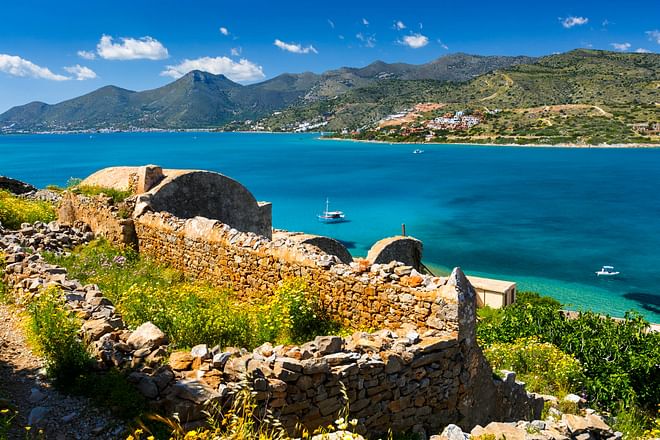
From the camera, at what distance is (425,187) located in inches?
3563

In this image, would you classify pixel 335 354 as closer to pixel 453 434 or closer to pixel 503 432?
pixel 453 434

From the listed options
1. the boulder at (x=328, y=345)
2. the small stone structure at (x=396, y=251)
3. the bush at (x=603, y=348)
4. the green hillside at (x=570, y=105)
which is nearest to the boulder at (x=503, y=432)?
the boulder at (x=328, y=345)

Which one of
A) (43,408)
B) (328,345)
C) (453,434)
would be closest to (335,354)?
(328,345)

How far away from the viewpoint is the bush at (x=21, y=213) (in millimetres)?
13572

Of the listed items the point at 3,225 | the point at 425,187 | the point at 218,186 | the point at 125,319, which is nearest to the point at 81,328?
the point at 125,319

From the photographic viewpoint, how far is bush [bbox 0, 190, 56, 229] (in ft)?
44.5

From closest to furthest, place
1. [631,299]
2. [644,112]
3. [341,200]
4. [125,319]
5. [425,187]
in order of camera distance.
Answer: [125,319] < [631,299] < [341,200] < [425,187] < [644,112]

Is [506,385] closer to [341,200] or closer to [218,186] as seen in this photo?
[218,186]

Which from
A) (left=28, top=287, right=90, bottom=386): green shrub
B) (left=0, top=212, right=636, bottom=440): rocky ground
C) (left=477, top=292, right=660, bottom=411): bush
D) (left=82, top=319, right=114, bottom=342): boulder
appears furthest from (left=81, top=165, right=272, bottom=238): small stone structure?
(left=477, top=292, right=660, bottom=411): bush

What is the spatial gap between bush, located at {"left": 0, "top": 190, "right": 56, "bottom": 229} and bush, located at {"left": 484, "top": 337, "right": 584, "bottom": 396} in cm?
1328

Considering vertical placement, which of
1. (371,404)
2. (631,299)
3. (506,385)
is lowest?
(631,299)

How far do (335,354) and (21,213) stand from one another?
13.0m

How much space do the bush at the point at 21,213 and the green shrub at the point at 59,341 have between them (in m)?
9.46

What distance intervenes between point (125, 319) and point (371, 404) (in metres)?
3.80
